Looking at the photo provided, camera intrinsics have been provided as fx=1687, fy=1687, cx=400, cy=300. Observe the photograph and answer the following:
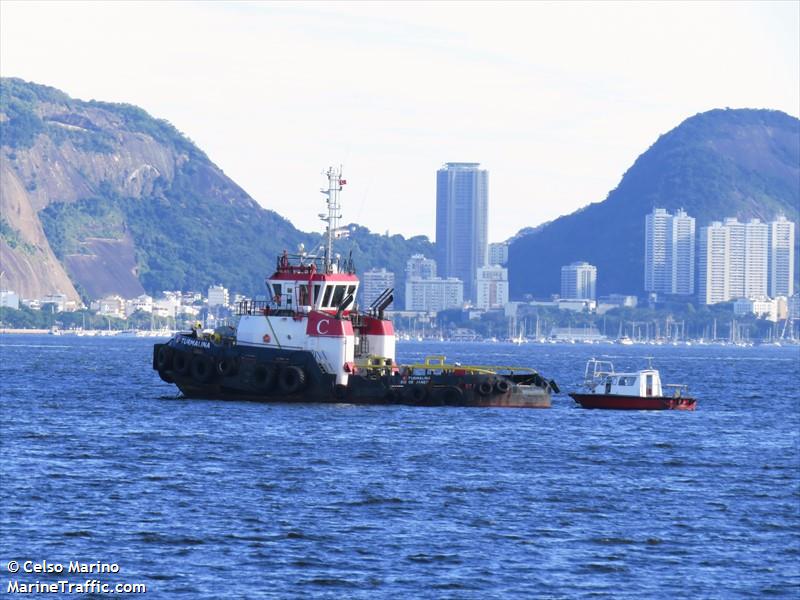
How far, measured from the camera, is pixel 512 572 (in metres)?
36.7

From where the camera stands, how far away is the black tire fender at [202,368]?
77.1 m

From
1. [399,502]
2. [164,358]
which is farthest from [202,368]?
[399,502]

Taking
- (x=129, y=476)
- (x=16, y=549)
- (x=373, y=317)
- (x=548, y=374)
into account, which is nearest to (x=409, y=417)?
(x=373, y=317)

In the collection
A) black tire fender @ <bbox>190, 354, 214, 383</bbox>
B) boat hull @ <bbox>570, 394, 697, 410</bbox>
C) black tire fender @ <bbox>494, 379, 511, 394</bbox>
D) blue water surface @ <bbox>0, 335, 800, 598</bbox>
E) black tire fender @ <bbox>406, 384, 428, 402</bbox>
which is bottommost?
blue water surface @ <bbox>0, 335, 800, 598</bbox>

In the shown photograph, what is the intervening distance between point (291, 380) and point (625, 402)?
18.6 meters

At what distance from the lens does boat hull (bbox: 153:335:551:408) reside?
75.1 m

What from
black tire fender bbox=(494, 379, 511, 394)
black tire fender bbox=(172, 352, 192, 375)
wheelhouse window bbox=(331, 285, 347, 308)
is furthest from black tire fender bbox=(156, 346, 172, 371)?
black tire fender bbox=(494, 379, 511, 394)

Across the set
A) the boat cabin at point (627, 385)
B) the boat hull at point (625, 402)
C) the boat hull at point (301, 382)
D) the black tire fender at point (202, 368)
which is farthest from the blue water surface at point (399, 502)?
the boat cabin at point (627, 385)

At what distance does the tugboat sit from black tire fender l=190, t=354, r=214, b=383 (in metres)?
0.05

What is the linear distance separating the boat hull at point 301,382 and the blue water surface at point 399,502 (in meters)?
1.04

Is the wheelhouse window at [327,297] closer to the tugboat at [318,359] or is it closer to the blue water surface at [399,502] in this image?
the tugboat at [318,359]

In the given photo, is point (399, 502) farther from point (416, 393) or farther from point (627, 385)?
point (627, 385)

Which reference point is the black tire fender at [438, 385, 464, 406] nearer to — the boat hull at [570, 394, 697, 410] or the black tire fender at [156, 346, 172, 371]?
the boat hull at [570, 394, 697, 410]

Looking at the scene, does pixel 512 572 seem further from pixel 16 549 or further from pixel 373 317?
pixel 373 317
